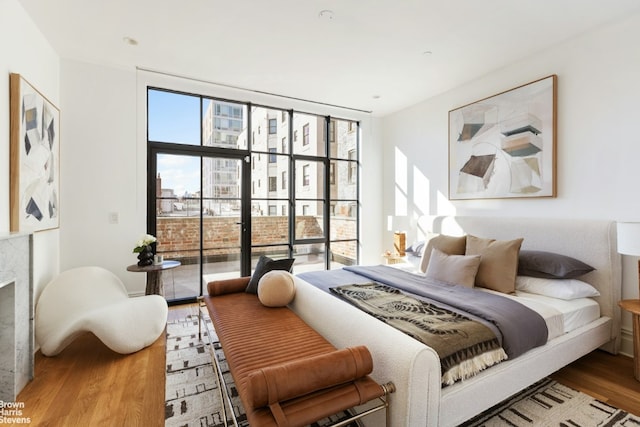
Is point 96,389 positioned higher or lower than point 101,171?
lower

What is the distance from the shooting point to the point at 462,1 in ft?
7.44

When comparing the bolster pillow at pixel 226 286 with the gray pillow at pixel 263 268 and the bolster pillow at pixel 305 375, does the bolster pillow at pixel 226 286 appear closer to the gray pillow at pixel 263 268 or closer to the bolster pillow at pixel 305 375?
the gray pillow at pixel 263 268

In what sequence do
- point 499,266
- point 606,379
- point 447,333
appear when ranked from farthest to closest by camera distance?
point 499,266, point 606,379, point 447,333

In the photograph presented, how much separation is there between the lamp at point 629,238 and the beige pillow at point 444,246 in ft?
3.87

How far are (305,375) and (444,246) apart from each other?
93.4 inches

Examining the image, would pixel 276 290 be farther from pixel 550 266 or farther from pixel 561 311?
pixel 550 266

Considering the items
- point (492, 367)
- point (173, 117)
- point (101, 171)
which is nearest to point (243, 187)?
point (173, 117)

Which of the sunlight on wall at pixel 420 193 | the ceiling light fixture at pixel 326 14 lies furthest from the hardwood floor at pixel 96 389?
the sunlight on wall at pixel 420 193

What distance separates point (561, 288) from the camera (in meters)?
2.41

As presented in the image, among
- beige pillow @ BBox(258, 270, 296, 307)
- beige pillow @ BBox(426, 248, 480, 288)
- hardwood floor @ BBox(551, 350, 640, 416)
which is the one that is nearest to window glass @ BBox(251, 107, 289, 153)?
beige pillow @ BBox(258, 270, 296, 307)

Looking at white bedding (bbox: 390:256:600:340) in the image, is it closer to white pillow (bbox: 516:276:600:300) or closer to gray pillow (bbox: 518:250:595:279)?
white pillow (bbox: 516:276:600:300)

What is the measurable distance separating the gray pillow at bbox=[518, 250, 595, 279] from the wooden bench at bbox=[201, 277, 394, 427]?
1972 mm

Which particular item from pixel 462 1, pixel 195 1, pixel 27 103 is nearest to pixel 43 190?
pixel 27 103

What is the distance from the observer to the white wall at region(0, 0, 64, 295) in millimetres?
2100
